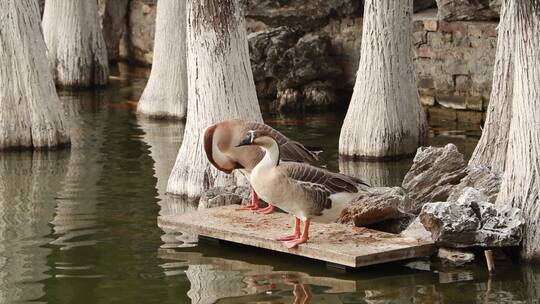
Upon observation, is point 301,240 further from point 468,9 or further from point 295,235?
point 468,9

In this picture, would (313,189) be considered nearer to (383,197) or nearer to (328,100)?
(383,197)

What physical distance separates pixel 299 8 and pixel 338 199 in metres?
10.2

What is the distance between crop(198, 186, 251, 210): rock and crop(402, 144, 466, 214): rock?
1443 millimetres

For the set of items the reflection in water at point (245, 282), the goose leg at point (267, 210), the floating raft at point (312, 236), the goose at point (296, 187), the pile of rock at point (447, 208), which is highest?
the goose at point (296, 187)

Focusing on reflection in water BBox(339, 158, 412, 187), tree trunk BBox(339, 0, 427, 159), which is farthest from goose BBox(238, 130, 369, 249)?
tree trunk BBox(339, 0, 427, 159)

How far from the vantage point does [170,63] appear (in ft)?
58.5

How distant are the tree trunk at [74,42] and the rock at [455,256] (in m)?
12.1

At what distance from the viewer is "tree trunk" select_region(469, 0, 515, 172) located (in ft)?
36.6

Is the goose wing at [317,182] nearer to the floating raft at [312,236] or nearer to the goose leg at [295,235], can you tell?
the goose leg at [295,235]

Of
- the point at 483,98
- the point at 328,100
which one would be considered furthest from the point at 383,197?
the point at 328,100

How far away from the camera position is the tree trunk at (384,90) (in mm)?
14164

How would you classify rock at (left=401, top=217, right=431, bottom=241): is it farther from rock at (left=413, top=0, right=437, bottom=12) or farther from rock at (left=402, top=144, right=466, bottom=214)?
rock at (left=413, top=0, right=437, bottom=12)

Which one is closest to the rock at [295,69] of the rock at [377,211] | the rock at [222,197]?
the rock at [222,197]

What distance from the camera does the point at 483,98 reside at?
17.3 meters
